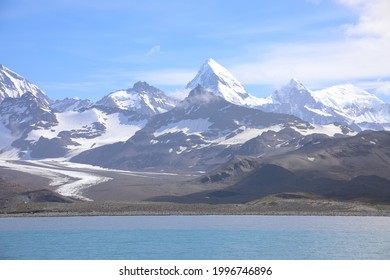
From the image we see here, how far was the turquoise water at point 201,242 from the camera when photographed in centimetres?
9375

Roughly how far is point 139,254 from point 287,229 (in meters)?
47.7

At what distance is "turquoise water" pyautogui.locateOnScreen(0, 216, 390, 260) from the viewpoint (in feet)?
308

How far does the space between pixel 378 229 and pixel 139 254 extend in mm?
57182

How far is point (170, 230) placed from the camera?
13800 cm

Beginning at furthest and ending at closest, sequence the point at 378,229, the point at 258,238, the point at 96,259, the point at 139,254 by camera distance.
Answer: the point at 378,229 < the point at 258,238 < the point at 139,254 < the point at 96,259

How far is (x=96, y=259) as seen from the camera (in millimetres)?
90000

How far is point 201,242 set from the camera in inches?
4392
